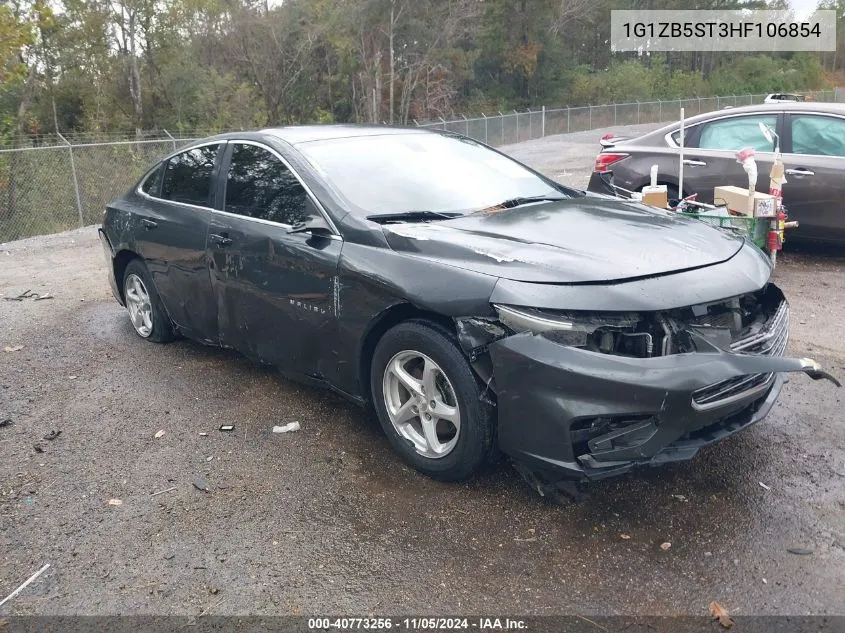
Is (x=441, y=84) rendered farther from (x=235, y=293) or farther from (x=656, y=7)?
(x=235, y=293)

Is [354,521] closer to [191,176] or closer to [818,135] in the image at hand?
[191,176]

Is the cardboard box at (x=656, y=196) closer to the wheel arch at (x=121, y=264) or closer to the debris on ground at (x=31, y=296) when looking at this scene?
the wheel arch at (x=121, y=264)

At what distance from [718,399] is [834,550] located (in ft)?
2.40

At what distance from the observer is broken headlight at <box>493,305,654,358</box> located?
3.03m

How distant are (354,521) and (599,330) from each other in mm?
1357

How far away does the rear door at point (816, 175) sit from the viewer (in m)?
7.25

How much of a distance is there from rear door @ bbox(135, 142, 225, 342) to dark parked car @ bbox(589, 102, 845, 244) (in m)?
4.66

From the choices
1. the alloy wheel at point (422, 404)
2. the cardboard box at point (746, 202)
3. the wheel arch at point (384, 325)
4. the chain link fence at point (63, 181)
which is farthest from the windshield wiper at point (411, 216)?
the chain link fence at point (63, 181)

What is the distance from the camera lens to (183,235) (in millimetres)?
5035

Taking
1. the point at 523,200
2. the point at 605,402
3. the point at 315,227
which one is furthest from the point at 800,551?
the point at 315,227

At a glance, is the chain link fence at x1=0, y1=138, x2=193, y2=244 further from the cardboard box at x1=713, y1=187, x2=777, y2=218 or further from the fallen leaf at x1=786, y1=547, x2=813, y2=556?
the fallen leaf at x1=786, y1=547, x2=813, y2=556


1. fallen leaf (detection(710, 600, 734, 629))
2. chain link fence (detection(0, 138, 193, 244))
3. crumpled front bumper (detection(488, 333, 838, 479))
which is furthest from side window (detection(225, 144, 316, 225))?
chain link fence (detection(0, 138, 193, 244))

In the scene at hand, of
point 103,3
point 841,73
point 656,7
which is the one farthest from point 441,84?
point 841,73

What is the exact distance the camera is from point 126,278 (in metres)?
6.04
